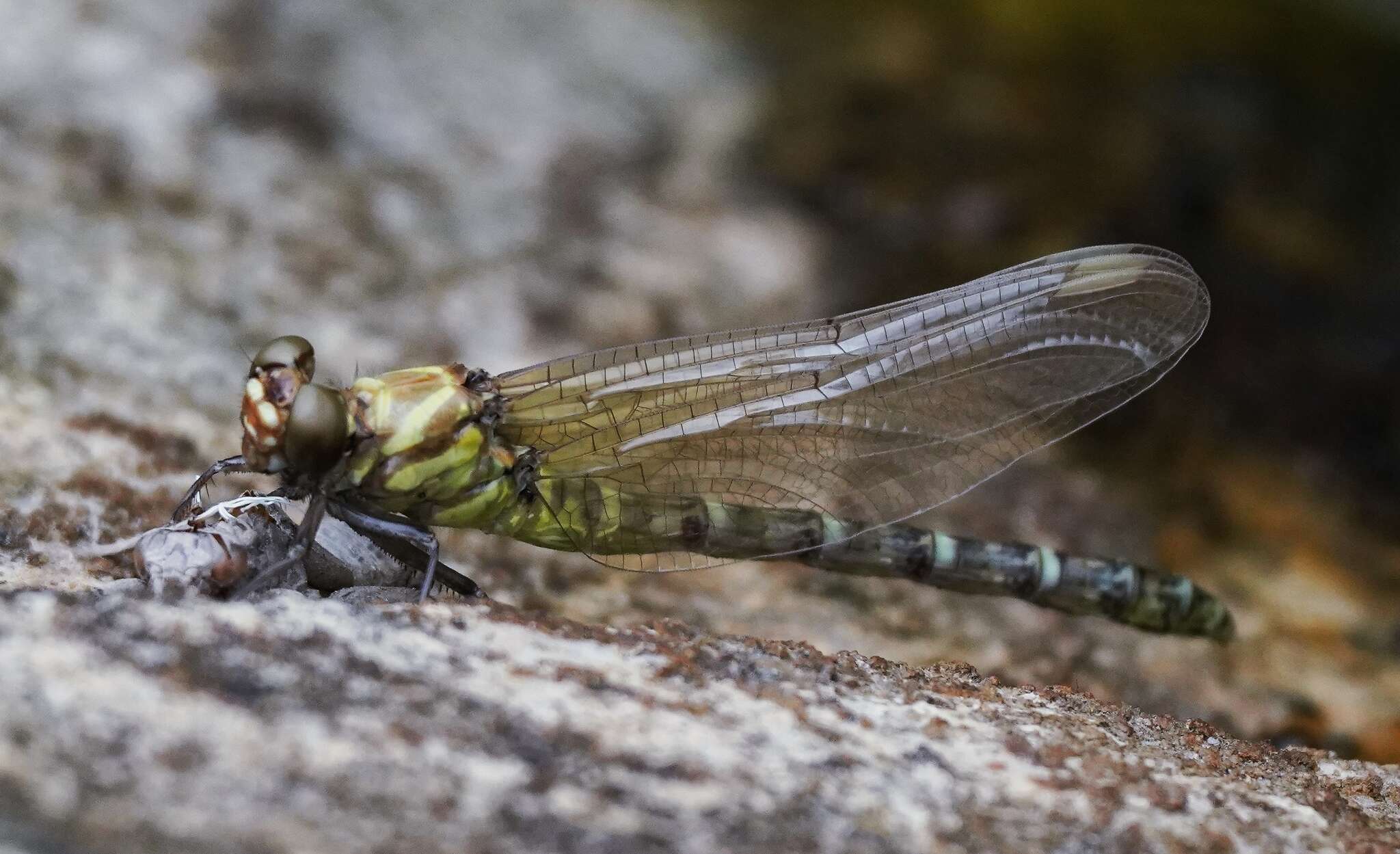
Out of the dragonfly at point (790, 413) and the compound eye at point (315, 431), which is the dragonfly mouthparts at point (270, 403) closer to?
the compound eye at point (315, 431)

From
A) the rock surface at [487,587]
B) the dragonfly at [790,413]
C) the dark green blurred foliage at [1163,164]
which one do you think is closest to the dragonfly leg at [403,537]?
the dragonfly at [790,413]

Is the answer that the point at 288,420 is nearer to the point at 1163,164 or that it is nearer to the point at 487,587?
the point at 487,587

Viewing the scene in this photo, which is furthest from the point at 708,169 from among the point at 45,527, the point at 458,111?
the point at 45,527

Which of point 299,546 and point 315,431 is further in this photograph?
point 315,431

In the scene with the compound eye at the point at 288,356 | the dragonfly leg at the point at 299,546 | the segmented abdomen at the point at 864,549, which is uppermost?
the compound eye at the point at 288,356

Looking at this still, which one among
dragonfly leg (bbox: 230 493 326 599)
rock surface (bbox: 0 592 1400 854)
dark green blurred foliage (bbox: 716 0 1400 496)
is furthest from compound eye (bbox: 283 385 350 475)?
dark green blurred foliage (bbox: 716 0 1400 496)

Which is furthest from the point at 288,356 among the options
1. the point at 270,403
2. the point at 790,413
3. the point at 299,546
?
the point at 790,413
